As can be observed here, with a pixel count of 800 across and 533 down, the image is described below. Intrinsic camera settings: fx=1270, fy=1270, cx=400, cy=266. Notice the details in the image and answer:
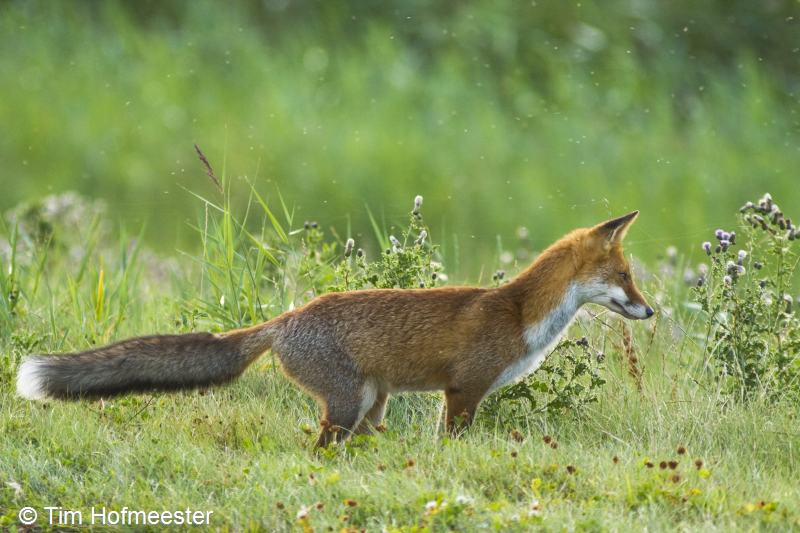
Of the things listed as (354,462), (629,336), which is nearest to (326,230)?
(629,336)

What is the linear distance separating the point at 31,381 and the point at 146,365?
1.81 ft

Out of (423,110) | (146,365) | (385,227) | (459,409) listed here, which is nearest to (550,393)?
(459,409)

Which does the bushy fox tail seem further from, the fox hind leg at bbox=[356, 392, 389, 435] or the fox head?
the fox head

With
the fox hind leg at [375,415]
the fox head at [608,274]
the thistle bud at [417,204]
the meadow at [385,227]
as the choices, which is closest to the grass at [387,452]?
the meadow at [385,227]

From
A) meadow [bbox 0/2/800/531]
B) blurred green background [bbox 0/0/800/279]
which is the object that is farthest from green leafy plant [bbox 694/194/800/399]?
blurred green background [bbox 0/0/800/279]

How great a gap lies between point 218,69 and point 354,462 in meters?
10.8

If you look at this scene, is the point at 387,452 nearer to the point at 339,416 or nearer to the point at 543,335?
the point at 339,416

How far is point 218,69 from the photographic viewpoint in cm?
1609

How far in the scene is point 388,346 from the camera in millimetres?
6359

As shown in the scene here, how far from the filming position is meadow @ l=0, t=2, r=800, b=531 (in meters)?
5.69

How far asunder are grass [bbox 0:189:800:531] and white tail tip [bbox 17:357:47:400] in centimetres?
29

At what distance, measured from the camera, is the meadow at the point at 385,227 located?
5.69 meters

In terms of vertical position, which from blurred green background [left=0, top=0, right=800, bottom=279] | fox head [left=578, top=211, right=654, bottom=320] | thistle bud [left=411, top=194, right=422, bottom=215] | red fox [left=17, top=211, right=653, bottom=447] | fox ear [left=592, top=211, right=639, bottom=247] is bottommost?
red fox [left=17, top=211, right=653, bottom=447]

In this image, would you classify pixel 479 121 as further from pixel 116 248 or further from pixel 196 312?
pixel 196 312
